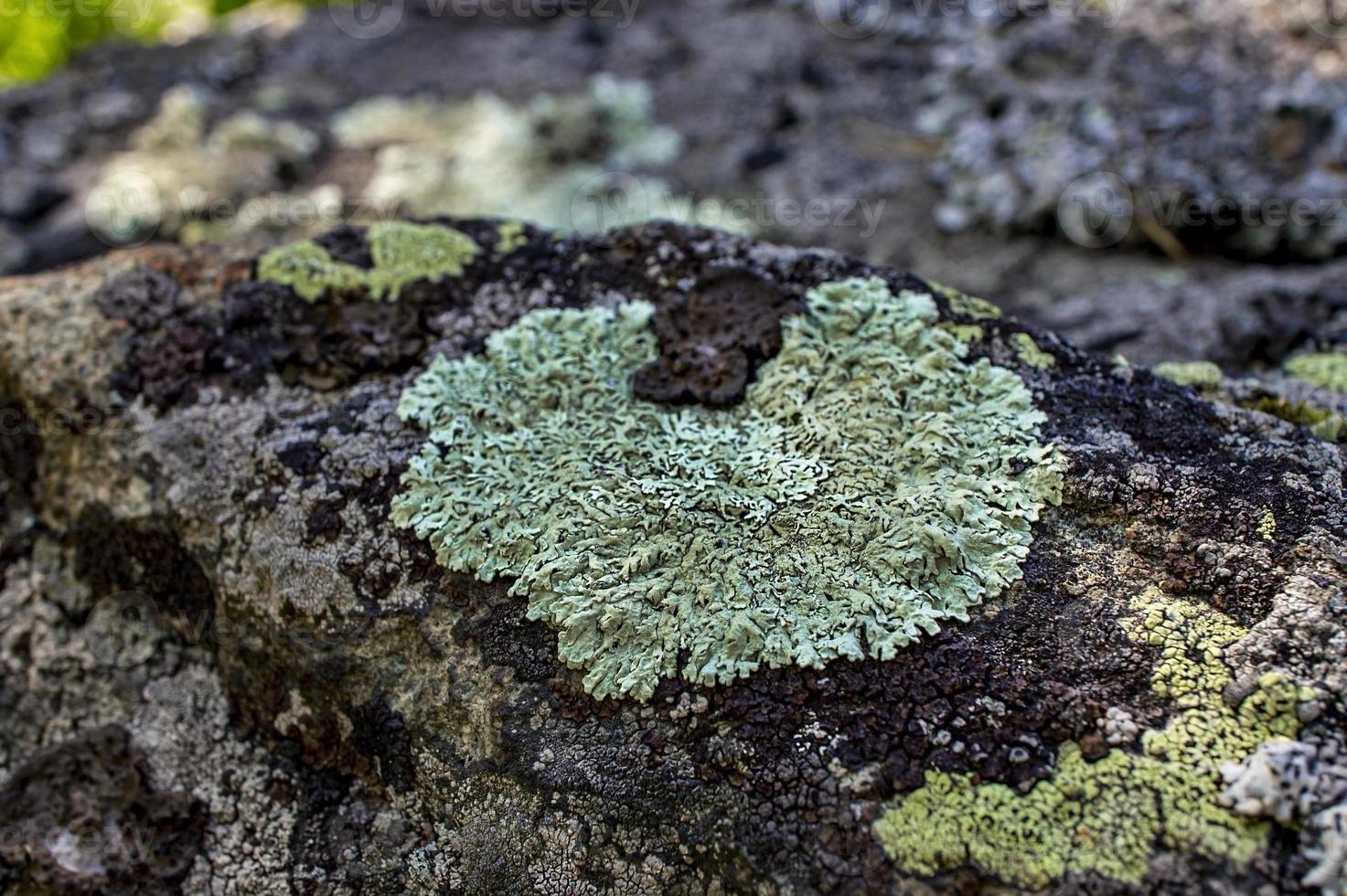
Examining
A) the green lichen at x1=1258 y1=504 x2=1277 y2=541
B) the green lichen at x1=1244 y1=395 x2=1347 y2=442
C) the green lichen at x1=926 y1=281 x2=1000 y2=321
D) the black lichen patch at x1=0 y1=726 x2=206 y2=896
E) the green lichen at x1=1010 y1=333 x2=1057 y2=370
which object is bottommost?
the black lichen patch at x1=0 y1=726 x2=206 y2=896

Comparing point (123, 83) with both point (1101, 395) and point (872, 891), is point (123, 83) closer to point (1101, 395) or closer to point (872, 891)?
point (1101, 395)

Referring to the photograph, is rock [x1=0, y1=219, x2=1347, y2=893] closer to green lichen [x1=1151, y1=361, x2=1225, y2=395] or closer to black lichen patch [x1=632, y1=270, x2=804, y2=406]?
black lichen patch [x1=632, y1=270, x2=804, y2=406]

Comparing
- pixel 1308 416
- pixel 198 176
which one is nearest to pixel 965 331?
pixel 1308 416

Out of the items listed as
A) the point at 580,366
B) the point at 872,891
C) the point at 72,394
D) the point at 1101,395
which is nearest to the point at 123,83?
the point at 72,394

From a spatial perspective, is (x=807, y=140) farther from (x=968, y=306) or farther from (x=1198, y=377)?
(x=1198, y=377)

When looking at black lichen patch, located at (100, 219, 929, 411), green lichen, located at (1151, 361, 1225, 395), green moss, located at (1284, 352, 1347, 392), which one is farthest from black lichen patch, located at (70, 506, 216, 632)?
green moss, located at (1284, 352, 1347, 392)

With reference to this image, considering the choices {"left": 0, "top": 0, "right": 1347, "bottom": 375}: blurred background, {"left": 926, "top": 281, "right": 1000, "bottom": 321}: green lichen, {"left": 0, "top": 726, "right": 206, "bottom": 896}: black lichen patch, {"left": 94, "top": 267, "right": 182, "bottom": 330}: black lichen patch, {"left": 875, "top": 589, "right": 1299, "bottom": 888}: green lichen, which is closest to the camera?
{"left": 875, "top": 589, "right": 1299, "bottom": 888}: green lichen

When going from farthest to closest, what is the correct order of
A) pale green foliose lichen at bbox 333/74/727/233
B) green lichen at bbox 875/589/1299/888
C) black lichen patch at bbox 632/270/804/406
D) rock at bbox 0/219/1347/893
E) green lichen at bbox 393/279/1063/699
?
1. pale green foliose lichen at bbox 333/74/727/233
2. black lichen patch at bbox 632/270/804/406
3. green lichen at bbox 393/279/1063/699
4. rock at bbox 0/219/1347/893
5. green lichen at bbox 875/589/1299/888

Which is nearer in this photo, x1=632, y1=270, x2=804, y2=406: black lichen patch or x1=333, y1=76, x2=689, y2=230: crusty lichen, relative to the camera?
x1=632, y1=270, x2=804, y2=406: black lichen patch
